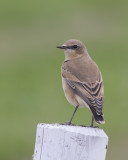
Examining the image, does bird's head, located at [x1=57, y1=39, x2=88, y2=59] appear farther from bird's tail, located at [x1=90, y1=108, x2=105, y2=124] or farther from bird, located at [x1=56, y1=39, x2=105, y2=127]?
bird's tail, located at [x1=90, y1=108, x2=105, y2=124]

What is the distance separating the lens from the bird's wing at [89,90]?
Result: 898 centimetres

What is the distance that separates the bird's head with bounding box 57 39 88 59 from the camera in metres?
10.6

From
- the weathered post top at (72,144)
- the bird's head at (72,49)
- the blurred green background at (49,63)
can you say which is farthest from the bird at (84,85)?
the blurred green background at (49,63)

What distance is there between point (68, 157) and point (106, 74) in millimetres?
14192

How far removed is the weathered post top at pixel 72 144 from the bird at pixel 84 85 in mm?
2008

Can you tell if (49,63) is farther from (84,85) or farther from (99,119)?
(99,119)

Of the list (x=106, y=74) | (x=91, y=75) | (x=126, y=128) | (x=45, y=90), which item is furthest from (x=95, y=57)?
(x=91, y=75)

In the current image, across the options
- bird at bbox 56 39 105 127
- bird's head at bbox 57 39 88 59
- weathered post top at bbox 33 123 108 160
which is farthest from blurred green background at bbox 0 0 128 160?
weathered post top at bbox 33 123 108 160

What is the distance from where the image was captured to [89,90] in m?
9.33

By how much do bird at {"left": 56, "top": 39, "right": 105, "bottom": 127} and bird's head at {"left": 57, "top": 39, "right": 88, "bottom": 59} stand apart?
16 cm

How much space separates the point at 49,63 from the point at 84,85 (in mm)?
13074

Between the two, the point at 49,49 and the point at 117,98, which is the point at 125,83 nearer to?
the point at 117,98

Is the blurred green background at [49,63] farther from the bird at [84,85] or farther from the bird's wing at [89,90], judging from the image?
the bird's wing at [89,90]

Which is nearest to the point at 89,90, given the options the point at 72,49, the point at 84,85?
the point at 84,85
